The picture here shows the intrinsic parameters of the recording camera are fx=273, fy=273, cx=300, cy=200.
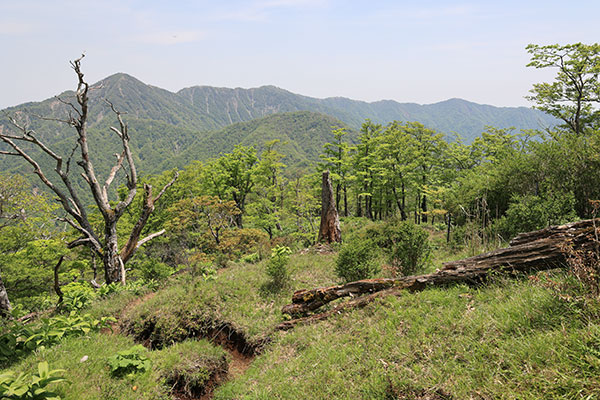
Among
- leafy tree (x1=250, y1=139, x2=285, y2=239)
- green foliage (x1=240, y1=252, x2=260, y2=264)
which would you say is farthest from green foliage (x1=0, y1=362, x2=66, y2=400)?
leafy tree (x1=250, y1=139, x2=285, y2=239)

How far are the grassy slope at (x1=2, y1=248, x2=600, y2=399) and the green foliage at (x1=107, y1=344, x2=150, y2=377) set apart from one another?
0.68 feet

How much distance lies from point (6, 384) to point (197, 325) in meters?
3.86

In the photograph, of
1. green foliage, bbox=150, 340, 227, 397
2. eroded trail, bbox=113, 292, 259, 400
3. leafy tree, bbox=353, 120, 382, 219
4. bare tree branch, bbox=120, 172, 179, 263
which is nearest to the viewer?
green foliage, bbox=150, 340, 227, 397

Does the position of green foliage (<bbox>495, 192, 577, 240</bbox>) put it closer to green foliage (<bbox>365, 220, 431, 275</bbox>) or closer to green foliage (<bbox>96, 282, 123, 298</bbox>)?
green foliage (<bbox>365, 220, 431, 275</bbox>)

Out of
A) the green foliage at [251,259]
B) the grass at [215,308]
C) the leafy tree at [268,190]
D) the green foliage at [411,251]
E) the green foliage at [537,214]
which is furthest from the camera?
the leafy tree at [268,190]

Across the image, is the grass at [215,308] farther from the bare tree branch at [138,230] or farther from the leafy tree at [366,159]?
the leafy tree at [366,159]

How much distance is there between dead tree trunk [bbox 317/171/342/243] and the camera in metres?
12.8

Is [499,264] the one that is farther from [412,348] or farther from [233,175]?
[233,175]

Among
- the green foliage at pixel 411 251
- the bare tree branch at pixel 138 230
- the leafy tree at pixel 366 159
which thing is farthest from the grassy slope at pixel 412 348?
the leafy tree at pixel 366 159

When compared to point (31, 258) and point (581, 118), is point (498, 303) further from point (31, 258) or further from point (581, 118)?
point (581, 118)

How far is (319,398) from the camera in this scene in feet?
11.8

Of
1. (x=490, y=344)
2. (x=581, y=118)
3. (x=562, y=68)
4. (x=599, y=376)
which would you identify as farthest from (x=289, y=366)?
(x=581, y=118)

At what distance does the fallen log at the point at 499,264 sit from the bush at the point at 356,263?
134 centimetres

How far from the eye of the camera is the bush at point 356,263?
7363mm
